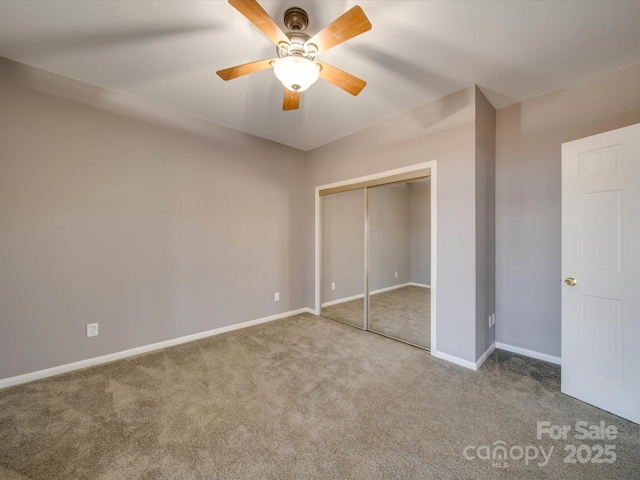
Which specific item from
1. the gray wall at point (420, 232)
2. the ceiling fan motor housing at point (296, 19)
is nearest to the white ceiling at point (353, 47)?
the ceiling fan motor housing at point (296, 19)

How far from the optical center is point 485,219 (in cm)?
266

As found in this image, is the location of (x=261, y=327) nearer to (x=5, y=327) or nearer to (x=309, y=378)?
(x=309, y=378)

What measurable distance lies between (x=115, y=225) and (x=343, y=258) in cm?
285

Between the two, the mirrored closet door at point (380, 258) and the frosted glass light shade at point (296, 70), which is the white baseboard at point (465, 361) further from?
the frosted glass light shade at point (296, 70)

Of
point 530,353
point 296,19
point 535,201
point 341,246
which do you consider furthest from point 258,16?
point 530,353

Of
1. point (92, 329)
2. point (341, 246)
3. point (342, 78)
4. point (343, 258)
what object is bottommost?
point (92, 329)

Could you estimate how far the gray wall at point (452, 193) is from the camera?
2469 millimetres

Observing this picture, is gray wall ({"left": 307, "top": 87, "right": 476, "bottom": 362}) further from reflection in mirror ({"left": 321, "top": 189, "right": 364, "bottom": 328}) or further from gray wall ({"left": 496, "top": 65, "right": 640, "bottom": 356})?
reflection in mirror ({"left": 321, "top": 189, "right": 364, "bottom": 328})

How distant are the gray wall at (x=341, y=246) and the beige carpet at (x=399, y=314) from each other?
294mm

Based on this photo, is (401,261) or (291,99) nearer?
(291,99)

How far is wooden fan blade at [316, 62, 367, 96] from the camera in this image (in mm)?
1738

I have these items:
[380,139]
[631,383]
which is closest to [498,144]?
[380,139]

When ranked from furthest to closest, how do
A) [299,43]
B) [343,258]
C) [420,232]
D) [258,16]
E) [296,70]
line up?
[343,258] < [420,232] < [299,43] < [296,70] < [258,16]

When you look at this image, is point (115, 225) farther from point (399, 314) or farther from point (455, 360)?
point (455, 360)
